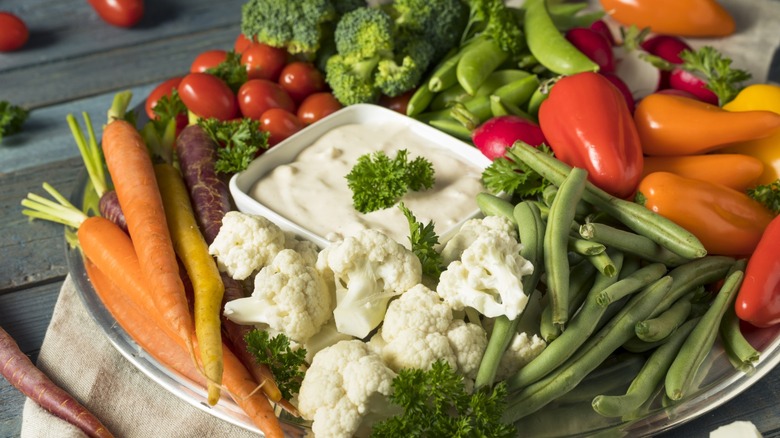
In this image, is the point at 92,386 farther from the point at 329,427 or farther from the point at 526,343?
the point at 526,343

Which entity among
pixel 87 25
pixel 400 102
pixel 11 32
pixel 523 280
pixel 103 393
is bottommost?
pixel 87 25

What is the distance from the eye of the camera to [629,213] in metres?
2.54

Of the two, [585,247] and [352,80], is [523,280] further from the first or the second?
[352,80]

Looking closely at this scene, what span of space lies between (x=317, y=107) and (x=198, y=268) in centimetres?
117

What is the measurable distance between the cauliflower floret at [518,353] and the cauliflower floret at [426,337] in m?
0.07

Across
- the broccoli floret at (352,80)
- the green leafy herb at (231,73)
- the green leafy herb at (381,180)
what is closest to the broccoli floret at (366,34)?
the broccoli floret at (352,80)

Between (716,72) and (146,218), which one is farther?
(716,72)

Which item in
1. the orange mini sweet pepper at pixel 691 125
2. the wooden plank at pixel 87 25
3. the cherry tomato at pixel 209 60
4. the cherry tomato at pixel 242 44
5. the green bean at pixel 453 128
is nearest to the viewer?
the orange mini sweet pepper at pixel 691 125

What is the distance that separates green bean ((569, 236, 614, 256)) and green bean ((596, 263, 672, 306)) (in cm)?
10

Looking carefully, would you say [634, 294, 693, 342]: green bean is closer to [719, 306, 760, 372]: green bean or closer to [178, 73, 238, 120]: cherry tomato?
[719, 306, 760, 372]: green bean

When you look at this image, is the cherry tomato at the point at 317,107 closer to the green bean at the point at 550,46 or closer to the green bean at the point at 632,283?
the green bean at the point at 550,46

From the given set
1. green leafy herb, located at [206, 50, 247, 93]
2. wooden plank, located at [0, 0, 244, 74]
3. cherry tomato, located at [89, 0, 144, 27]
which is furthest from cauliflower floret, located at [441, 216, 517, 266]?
cherry tomato, located at [89, 0, 144, 27]

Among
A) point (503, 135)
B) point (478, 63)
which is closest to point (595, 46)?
point (478, 63)

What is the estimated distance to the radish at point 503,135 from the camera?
9.85 ft
